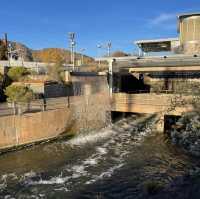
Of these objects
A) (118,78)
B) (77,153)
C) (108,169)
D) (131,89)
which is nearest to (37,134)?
(77,153)

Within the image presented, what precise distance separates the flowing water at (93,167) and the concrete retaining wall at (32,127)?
1000mm

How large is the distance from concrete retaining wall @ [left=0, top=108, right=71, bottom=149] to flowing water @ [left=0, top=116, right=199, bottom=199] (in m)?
1.00

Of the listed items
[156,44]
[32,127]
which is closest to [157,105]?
[32,127]

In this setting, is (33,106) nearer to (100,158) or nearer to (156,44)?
(100,158)

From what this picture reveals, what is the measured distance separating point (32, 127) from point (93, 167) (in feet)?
23.5

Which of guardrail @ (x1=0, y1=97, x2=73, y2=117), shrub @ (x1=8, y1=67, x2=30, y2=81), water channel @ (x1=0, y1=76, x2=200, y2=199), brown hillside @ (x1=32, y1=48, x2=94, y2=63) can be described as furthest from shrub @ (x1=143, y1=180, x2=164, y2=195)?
brown hillside @ (x1=32, y1=48, x2=94, y2=63)

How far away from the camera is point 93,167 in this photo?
20.6m

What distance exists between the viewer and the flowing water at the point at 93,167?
1678cm

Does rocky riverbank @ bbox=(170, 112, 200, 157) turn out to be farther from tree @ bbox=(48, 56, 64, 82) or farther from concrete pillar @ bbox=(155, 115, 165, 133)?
tree @ bbox=(48, 56, 64, 82)

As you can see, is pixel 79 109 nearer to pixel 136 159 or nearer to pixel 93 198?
pixel 136 159

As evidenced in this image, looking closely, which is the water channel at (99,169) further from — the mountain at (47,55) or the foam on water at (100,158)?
the mountain at (47,55)

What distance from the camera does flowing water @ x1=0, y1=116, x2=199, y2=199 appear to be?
1678 cm

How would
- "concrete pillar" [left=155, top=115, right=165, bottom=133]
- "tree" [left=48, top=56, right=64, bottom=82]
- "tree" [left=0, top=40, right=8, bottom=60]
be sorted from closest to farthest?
"concrete pillar" [left=155, top=115, right=165, bottom=133], "tree" [left=48, top=56, right=64, bottom=82], "tree" [left=0, top=40, right=8, bottom=60]

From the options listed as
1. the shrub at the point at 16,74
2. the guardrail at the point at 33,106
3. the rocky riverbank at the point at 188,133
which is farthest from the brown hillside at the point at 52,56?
the rocky riverbank at the point at 188,133
